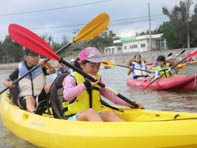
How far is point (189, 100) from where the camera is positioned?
21.4ft

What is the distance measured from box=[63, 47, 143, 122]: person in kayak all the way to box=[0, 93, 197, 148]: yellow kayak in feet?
0.56

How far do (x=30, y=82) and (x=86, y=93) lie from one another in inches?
62.9

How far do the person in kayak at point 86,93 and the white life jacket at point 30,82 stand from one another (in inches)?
55.6

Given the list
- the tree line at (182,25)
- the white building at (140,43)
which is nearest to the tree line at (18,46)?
the white building at (140,43)

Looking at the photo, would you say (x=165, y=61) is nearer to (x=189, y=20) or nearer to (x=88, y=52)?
(x=88, y=52)

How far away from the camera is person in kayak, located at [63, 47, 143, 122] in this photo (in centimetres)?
290

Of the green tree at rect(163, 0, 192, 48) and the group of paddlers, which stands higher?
the green tree at rect(163, 0, 192, 48)

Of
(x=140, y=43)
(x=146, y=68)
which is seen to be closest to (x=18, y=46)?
→ (x=140, y=43)

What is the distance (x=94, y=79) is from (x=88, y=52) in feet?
0.96

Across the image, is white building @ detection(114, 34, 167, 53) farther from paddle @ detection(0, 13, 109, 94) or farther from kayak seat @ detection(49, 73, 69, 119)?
kayak seat @ detection(49, 73, 69, 119)

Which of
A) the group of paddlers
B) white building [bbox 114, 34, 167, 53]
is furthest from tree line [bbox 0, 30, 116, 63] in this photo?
the group of paddlers

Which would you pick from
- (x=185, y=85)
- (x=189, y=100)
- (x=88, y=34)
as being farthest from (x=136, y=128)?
(x=185, y=85)

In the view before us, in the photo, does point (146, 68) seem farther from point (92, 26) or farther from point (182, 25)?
point (182, 25)

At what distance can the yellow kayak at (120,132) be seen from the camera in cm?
244
